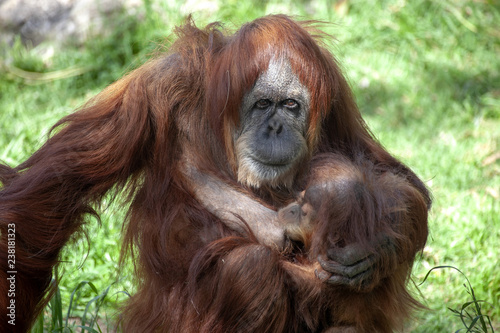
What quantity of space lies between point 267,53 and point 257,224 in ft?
2.23

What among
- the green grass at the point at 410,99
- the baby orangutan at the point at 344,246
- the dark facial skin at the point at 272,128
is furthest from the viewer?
the green grass at the point at 410,99

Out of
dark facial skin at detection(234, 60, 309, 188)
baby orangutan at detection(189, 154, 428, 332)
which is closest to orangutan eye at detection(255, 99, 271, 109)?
dark facial skin at detection(234, 60, 309, 188)

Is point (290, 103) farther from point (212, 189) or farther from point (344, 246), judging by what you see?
point (344, 246)

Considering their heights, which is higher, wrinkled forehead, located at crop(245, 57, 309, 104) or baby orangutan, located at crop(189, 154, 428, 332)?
wrinkled forehead, located at crop(245, 57, 309, 104)

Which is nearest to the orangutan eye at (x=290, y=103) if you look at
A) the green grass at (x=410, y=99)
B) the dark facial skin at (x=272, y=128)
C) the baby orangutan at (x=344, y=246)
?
the dark facial skin at (x=272, y=128)

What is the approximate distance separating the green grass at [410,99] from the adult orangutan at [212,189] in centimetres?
97

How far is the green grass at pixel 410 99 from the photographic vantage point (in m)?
3.67

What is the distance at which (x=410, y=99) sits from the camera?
571 centimetres

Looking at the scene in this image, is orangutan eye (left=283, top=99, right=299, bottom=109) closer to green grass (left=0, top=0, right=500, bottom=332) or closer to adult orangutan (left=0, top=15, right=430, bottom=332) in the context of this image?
adult orangutan (left=0, top=15, right=430, bottom=332)

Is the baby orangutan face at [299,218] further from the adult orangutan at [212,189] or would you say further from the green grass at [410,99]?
the green grass at [410,99]

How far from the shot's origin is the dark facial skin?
248 cm

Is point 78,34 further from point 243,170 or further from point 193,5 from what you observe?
point 243,170

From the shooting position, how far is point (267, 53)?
98.3 inches

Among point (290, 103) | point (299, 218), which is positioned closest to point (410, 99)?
point (290, 103)
